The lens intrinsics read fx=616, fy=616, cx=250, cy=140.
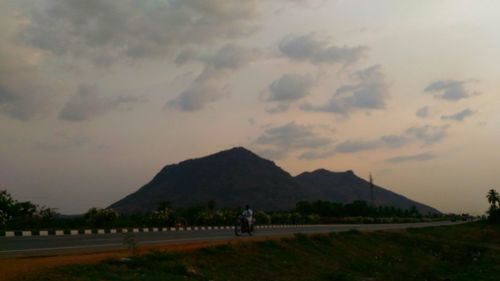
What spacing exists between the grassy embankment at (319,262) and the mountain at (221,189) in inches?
4816

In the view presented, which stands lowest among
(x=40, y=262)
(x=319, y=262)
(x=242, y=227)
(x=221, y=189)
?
(x=319, y=262)

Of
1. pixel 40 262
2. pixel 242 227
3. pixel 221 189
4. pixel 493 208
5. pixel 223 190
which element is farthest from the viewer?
pixel 221 189

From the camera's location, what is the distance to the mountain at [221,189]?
545 ft

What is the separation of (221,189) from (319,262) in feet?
498

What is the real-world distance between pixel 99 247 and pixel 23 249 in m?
2.53

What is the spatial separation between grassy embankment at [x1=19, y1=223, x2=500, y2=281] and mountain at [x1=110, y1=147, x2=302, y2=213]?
401ft

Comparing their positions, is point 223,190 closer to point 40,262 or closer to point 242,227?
point 242,227

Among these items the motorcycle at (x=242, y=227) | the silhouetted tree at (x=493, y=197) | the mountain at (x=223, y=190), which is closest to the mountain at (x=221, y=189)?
the mountain at (x=223, y=190)

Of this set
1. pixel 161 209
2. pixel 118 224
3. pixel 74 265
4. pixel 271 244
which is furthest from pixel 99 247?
pixel 161 209

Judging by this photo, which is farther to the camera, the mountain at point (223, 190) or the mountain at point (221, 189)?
the mountain at point (221, 189)

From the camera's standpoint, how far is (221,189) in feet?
579

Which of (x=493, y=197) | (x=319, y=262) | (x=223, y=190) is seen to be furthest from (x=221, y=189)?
(x=319, y=262)

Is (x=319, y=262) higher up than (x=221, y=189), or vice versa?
(x=221, y=189)

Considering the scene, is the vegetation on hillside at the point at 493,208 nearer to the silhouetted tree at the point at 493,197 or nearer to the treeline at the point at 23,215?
the silhouetted tree at the point at 493,197
